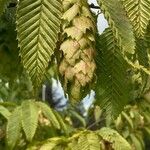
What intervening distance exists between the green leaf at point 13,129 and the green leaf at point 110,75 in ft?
3.47

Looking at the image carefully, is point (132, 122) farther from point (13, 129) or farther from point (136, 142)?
point (13, 129)

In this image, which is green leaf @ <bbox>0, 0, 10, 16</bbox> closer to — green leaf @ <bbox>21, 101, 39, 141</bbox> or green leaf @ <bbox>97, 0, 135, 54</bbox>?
green leaf @ <bbox>97, 0, 135, 54</bbox>

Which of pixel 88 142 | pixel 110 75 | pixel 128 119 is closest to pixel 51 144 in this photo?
pixel 88 142

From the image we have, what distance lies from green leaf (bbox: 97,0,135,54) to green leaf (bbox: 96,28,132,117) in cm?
15

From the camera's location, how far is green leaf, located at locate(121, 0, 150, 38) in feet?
3.36

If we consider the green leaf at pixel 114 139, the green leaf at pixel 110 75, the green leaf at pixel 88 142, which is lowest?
the green leaf at pixel 114 139

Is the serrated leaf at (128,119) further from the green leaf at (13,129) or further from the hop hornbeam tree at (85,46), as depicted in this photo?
the hop hornbeam tree at (85,46)

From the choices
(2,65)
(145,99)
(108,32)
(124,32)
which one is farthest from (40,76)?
(145,99)

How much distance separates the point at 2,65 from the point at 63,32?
95 cm

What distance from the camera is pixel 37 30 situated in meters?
1.03

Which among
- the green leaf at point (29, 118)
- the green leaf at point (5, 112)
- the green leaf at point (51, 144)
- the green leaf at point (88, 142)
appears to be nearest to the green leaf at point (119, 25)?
the green leaf at point (88, 142)

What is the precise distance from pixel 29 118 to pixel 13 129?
3.4 inches

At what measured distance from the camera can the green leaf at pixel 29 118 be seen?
225 cm

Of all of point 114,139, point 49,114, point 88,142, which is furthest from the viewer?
point 49,114
